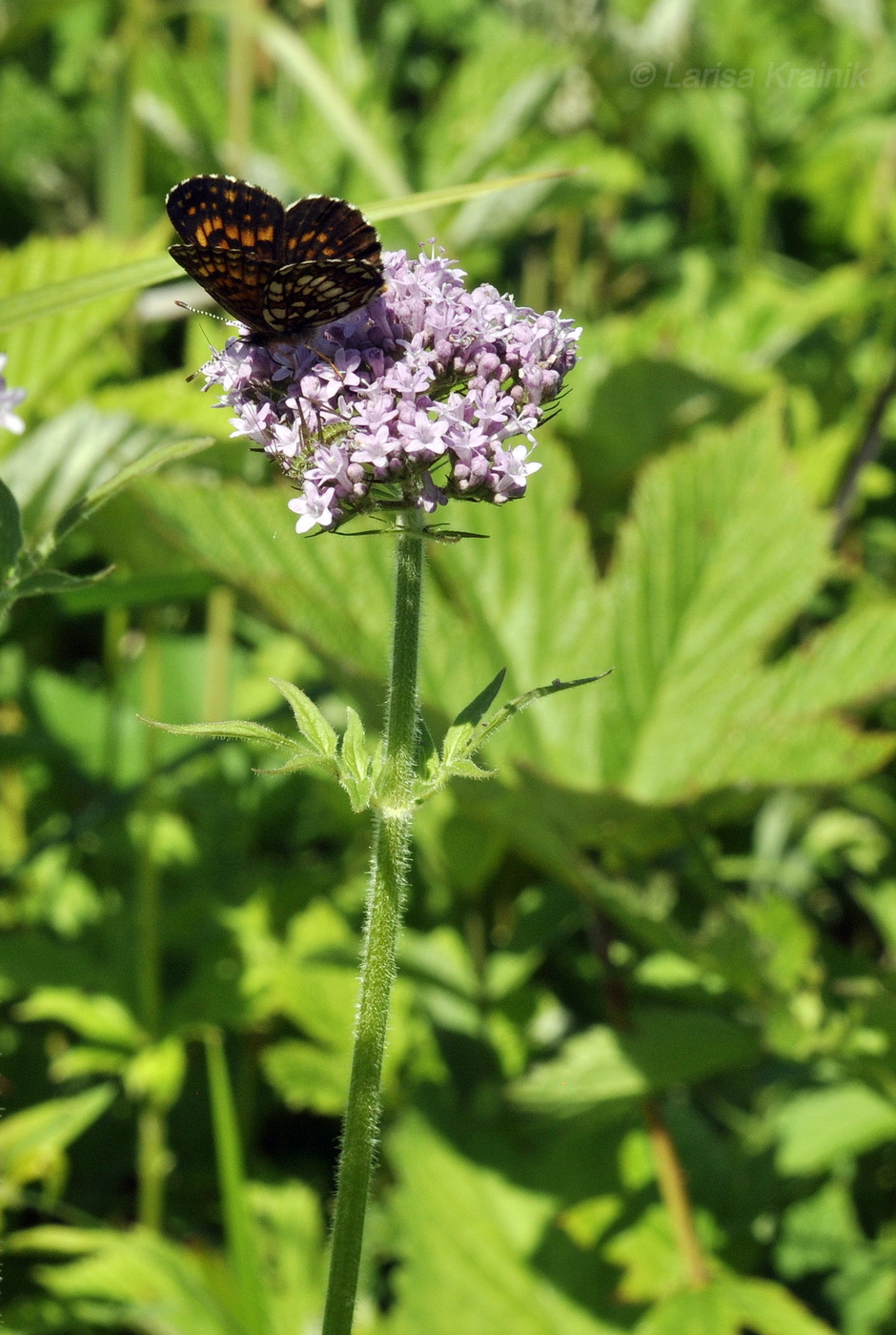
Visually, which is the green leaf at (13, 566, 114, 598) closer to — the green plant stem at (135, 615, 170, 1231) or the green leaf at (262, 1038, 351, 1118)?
the green plant stem at (135, 615, 170, 1231)

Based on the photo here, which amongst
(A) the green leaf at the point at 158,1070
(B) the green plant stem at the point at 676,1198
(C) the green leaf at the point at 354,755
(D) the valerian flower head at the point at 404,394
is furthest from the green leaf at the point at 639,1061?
(D) the valerian flower head at the point at 404,394

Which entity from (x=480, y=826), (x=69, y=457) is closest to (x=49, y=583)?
(x=69, y=457)

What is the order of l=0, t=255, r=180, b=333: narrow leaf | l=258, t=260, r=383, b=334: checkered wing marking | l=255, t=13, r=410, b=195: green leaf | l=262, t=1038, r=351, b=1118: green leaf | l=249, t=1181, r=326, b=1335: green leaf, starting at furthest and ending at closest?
l=255, t=13, r=410, b=195: green leaf → l=262, t=1038, r=351, b=1118: green leaf → l=249, t=1181, r=326, b=1335: green leaf → l=0, t=255, r=180, b=333: narrow leaf → l=258, t=260, r=383, b=334: checkered wing marking

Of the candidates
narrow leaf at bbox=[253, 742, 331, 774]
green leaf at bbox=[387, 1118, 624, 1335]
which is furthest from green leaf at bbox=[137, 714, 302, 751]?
green leaf at bbox=[387, 1118, 624, 1335]

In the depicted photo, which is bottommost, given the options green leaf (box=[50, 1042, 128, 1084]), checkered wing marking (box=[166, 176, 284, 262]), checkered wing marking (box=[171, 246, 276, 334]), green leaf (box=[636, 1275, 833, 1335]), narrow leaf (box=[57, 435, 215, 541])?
green leaf (box=[636, 1275, 833, 1335])

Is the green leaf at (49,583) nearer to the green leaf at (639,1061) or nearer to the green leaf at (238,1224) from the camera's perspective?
the green leaf at (238,1224)

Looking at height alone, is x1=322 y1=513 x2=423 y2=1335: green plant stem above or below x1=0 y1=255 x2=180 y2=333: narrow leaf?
below

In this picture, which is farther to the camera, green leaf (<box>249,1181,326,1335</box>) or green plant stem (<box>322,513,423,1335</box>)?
green leaf (<box>249,1181,326,1335</box>)
